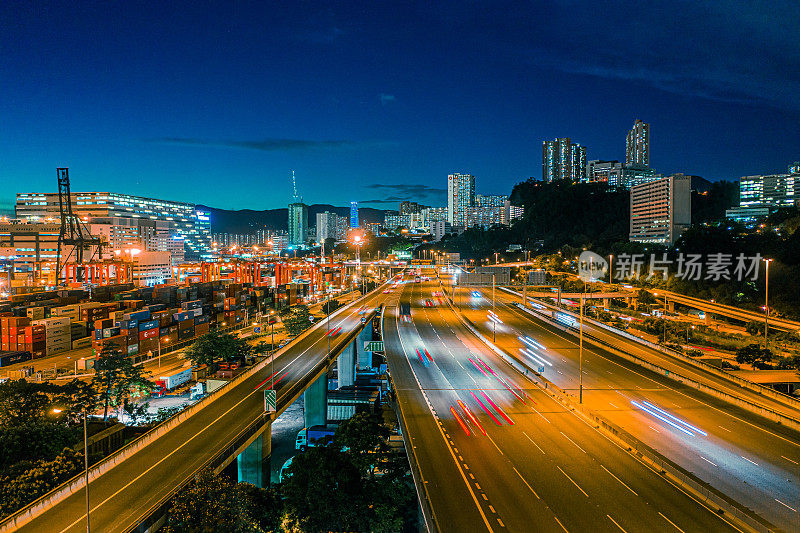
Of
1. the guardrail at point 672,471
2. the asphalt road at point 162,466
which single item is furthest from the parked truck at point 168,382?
the guardrail at point 672,471

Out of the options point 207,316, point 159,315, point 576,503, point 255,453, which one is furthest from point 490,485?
point 207,316

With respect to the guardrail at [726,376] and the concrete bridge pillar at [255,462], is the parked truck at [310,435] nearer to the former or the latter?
the concrete bridge pillar at [255,462]

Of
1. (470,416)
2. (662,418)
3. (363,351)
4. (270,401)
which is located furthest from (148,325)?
(662,418)

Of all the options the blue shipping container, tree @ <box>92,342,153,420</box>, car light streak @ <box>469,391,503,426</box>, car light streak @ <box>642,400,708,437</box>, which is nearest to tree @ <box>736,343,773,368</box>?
car light streak @ <box>642,400,708,437</box>

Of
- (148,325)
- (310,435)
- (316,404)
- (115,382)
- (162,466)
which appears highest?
(162,466)

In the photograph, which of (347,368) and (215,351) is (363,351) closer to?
(347,368)
